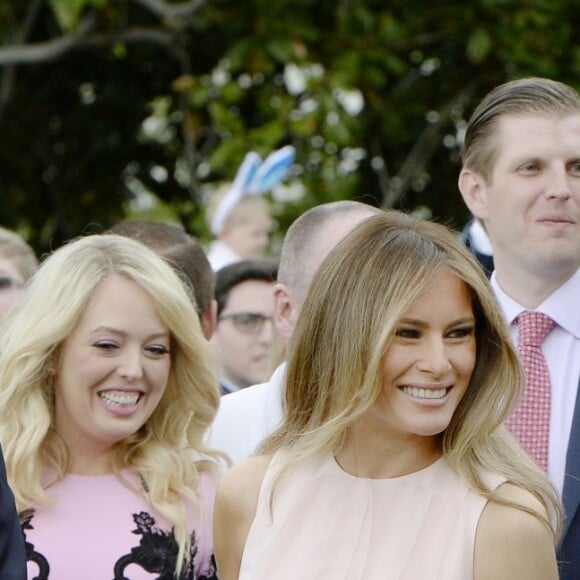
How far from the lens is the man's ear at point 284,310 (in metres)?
4.38

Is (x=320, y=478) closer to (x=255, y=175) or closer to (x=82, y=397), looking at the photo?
(x=82, y=397)

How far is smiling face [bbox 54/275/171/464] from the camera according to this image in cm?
407

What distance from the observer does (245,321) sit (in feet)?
20.4

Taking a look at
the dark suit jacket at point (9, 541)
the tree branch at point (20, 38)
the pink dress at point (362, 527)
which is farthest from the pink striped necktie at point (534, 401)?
the tree branch at point (20, 38)

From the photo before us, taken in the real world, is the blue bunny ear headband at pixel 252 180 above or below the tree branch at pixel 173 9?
below

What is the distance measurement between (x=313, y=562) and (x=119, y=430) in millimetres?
1000

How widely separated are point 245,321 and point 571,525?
107 inches

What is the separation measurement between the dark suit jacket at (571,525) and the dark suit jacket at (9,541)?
1313 millimetres

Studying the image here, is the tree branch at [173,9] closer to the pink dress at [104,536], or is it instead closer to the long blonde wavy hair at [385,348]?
the pink dress at [104,536]

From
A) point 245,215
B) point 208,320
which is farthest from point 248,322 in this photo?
point 245,215

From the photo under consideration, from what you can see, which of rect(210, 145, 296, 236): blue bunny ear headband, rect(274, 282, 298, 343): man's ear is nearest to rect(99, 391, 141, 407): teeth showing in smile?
rect(274, 282, 298, 343): man's ear

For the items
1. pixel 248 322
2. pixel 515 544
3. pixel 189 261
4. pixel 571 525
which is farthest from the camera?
pixel 248 322

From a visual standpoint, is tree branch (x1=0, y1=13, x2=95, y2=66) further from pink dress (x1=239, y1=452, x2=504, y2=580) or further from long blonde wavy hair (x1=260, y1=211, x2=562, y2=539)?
pink dress (x1=239, y1=452, x2=504, y2=580)

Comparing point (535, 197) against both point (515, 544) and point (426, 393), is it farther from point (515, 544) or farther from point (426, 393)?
point (515, 544)
